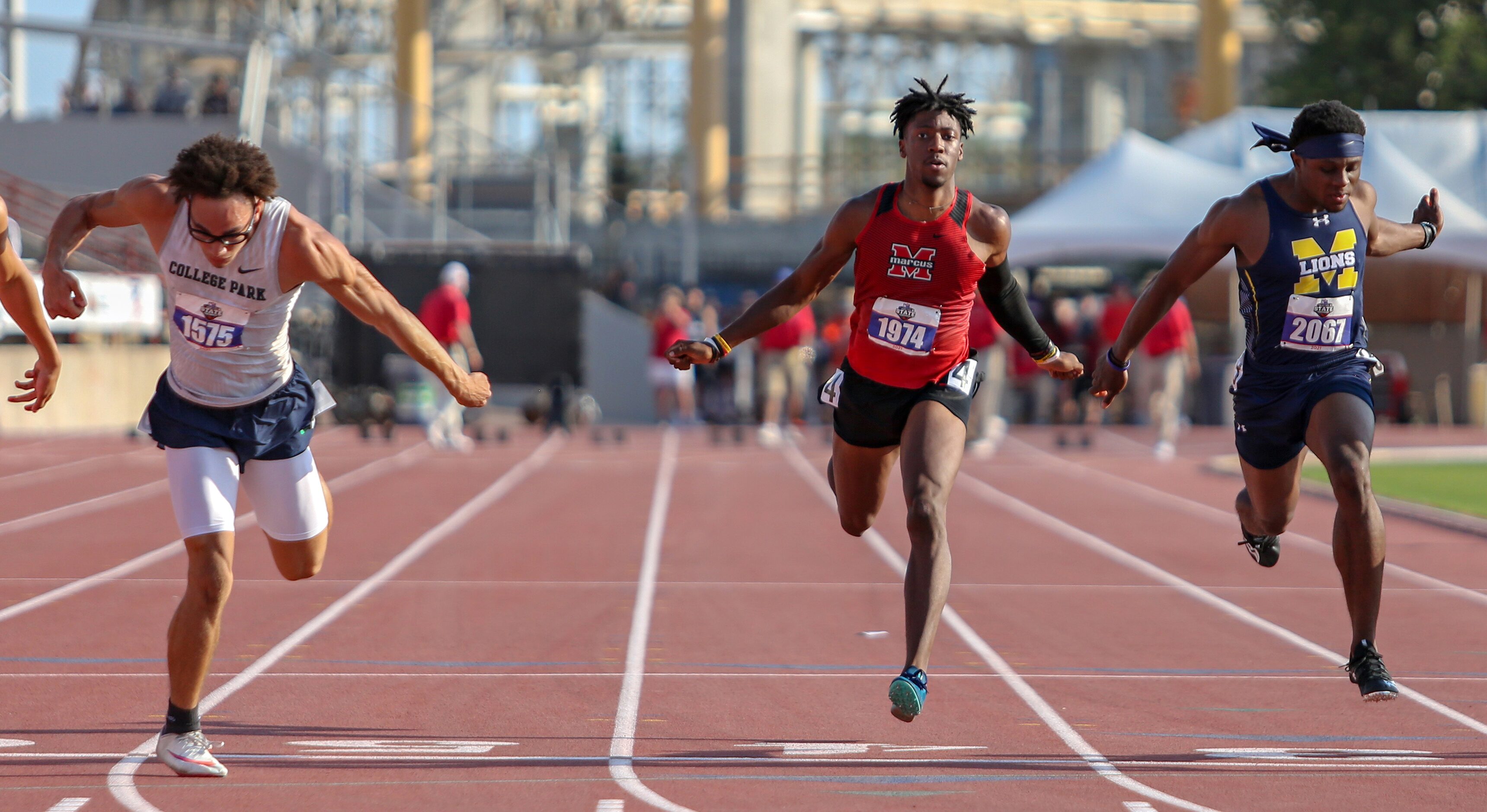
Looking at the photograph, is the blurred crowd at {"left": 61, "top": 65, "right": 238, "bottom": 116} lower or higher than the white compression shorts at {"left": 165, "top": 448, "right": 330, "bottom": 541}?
higher

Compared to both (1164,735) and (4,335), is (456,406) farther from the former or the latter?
(1164,735)

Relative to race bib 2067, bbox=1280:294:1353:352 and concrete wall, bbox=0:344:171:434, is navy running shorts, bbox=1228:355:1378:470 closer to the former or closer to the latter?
race bib 2067, bbox=1280:294:1353:352

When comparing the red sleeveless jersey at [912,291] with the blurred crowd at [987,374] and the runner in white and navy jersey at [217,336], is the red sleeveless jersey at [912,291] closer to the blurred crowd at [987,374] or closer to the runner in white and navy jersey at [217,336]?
the runner in white and navy jersey at [217,336]

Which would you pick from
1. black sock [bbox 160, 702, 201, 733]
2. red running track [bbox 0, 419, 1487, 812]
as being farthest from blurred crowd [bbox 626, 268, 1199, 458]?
black sock [bbox 160, 702, 201, 733]

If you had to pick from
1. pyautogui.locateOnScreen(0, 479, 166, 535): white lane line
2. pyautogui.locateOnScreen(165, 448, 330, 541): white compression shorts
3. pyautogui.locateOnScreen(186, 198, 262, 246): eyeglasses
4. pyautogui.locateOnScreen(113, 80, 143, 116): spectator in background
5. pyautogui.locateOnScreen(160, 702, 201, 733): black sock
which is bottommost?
pyautogui.locateOnScreen(0, 479, 166, 535): white lane line

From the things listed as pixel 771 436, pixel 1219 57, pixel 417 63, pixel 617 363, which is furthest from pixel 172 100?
pixel 1219 57

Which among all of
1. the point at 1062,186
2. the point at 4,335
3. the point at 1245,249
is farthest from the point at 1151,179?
the point at 1245,249

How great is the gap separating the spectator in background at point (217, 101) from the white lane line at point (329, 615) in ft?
40.5

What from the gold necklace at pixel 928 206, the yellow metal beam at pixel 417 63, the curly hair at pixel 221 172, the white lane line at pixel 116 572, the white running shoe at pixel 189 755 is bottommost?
the white lane line at pixel 116 572

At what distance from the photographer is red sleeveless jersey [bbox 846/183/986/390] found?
20.8 feet

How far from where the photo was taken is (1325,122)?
639cm

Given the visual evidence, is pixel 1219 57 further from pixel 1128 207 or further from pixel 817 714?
pixel 817 714

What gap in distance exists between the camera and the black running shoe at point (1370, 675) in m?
5.86

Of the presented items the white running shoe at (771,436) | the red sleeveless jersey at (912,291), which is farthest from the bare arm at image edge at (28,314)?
the white running shoe at (771,436)
